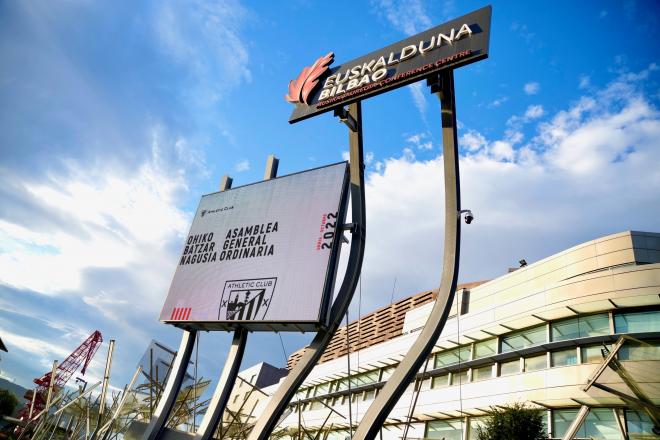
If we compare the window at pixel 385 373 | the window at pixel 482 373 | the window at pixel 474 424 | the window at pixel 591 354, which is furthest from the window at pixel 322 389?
the window at pixel 591 354

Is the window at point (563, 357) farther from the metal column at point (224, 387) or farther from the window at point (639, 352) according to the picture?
the metal column at point (224, 387)

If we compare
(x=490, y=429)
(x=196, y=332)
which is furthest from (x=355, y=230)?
(x=490, y=429)

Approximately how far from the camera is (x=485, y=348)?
98.2 feet

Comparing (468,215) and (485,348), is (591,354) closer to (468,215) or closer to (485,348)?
(485,348)

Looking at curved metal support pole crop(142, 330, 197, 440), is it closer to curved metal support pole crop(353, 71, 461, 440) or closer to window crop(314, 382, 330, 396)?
curved metal support pole crop(353, 71, 461, 440)

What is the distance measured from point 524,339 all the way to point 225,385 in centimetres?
1976

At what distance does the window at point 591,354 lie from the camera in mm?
23000

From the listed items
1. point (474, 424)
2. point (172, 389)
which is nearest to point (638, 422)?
point (474, 424)

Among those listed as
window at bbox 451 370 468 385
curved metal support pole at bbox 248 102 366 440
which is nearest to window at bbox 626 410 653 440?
window at bbox 451 370 468 385

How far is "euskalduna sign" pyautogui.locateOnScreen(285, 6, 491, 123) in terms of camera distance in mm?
12875

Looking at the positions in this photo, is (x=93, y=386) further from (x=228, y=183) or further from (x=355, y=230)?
(x=355, y=230)

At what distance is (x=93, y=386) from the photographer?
22.6 m

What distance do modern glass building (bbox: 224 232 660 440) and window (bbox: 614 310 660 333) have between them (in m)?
0.04

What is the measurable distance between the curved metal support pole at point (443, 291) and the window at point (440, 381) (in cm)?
2302
